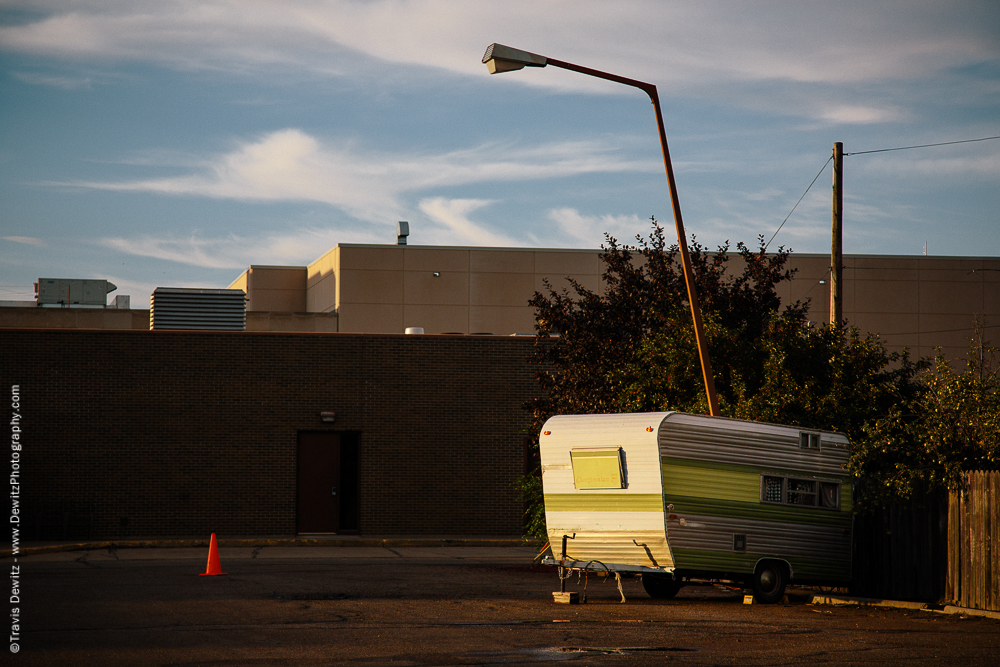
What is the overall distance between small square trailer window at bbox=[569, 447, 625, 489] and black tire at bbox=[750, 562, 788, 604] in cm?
250

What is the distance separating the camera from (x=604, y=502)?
1533 centimetres

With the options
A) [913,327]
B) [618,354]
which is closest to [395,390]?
[618,354]

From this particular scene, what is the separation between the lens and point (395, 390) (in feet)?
99.1

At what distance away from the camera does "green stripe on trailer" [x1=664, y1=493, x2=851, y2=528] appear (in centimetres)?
1479

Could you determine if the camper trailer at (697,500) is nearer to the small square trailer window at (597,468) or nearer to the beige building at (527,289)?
the small square trailer window at (597,468)

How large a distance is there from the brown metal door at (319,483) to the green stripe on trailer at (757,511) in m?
16.7

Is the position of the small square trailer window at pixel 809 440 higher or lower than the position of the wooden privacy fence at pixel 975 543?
higher

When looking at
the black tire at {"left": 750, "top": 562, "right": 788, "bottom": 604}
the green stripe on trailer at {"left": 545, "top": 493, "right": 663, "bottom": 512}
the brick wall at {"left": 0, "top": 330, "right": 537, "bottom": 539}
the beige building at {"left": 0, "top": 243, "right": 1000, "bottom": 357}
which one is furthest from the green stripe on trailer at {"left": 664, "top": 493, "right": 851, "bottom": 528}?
the beige building at {"left": 0, "top": 243, "right": 1000, "bottom": 357}

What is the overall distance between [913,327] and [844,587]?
108 ft

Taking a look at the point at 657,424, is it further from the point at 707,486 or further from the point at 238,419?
the point at 238,419

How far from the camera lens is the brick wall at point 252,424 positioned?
28.6 meters

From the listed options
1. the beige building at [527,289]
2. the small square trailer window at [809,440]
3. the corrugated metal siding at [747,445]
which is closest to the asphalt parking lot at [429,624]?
the corrugated metal siding at [747,445]

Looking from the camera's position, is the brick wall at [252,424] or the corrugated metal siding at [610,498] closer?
the corrugated metal siding at [610,498]

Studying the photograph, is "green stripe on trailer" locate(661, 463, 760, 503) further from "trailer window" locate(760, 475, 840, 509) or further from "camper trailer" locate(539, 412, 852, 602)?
"trailer window" locate(760, 475, 840, 509)
